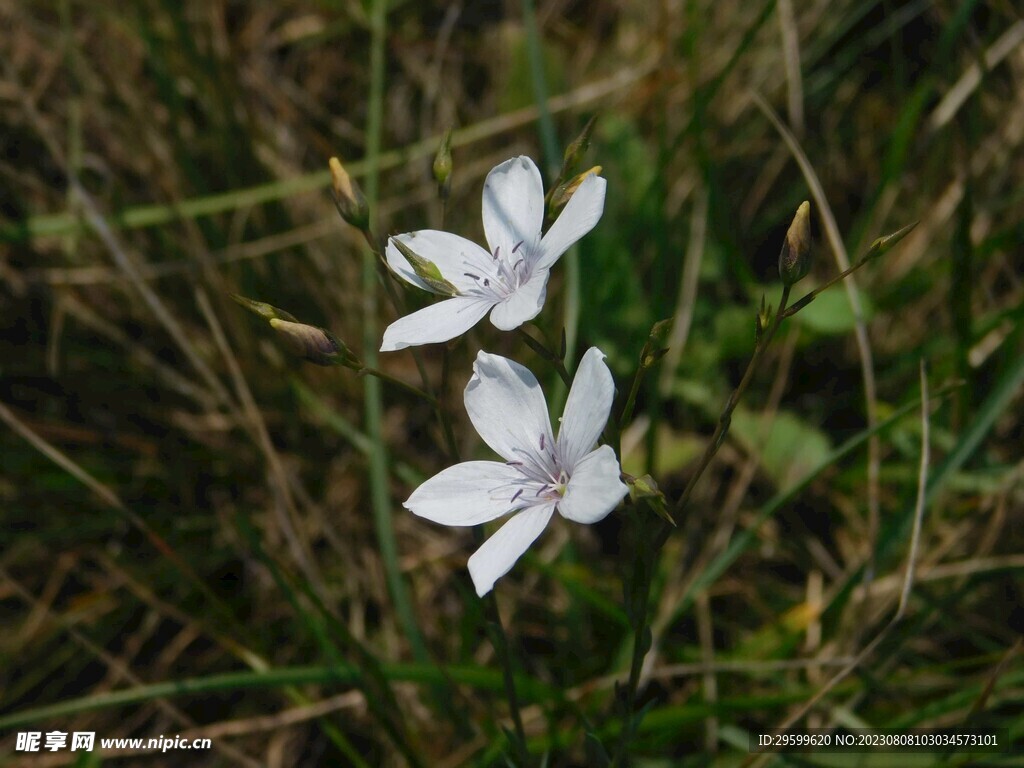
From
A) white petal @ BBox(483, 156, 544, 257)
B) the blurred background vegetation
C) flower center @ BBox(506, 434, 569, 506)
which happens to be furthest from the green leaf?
flower center @ BBox(506, 434, 569, 506)

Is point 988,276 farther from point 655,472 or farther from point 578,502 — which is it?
point 578,502

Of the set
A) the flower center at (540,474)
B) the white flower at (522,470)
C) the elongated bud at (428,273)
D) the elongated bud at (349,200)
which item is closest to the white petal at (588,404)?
the white flower at (522,470)

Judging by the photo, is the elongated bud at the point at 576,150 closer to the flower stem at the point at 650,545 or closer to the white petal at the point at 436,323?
the white petal at the point at 436,323

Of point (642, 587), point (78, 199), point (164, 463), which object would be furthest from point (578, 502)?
point (78, 199)

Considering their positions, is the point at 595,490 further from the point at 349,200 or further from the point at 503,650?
the point at 349,200

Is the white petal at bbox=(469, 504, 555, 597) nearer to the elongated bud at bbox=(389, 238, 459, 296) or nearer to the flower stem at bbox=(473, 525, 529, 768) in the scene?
the flower stem at bbox=(473, 525, 529, 768)

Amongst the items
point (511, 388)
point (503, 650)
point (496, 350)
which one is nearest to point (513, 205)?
point (511, 388)
